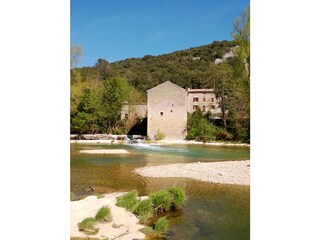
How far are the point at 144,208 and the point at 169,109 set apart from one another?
428 inches

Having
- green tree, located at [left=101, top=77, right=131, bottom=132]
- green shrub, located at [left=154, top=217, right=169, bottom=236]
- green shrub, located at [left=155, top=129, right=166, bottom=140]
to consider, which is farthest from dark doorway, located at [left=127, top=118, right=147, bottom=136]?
green shrub, located at [left=154, top=217, right=169, bottom=236]

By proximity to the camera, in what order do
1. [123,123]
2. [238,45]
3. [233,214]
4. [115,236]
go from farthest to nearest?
[123,123] < [238,45] < [233,214] < [115,236]

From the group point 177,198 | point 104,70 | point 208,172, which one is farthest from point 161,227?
point 104,70

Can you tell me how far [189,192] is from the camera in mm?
4508

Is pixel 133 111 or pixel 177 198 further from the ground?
pixel 133 111

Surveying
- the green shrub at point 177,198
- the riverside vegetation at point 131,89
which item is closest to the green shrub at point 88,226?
the green shrub at point 177,198

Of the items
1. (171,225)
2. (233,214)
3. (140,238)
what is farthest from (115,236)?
(233,214)

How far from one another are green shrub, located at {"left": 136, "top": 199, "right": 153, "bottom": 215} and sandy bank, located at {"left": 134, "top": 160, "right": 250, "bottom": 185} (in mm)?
1941

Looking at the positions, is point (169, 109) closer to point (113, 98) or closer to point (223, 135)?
point (113, 98)

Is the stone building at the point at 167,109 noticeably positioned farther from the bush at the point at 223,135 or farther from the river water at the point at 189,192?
the river water at the point at 189,192

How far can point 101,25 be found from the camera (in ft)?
8.78

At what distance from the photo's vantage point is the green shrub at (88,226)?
265 cm

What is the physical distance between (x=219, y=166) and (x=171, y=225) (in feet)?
11.1
